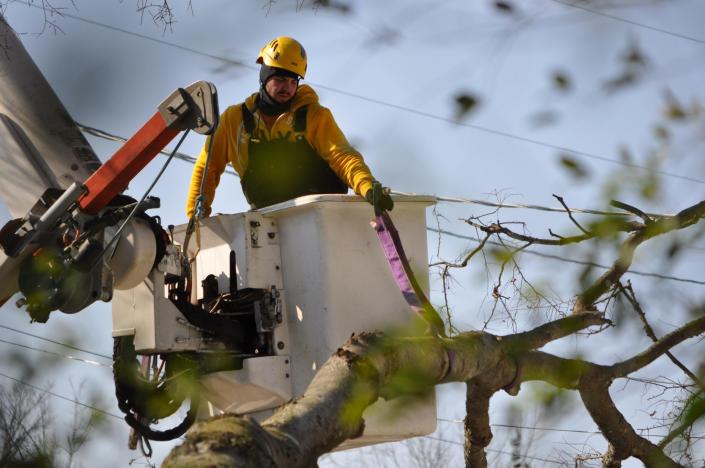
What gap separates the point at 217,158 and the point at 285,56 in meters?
Answer: 0.67

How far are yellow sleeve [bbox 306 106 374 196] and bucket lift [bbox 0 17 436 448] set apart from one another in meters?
0.21

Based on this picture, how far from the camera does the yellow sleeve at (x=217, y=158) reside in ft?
23.3

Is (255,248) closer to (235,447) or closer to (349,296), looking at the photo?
(349,296)

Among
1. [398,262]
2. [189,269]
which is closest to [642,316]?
[398,262]

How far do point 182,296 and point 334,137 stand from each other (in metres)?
1.17

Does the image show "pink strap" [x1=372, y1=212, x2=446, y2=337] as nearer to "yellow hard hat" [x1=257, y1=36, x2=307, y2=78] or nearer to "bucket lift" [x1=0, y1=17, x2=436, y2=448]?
"bucket lift" [x1=0, y1=17, x2=436, y2=448]

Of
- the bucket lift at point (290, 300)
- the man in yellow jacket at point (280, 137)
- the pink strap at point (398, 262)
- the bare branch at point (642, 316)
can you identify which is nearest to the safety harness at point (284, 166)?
the man in yellow jacket at point (280, 137)

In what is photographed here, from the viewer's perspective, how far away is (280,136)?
7043 mm

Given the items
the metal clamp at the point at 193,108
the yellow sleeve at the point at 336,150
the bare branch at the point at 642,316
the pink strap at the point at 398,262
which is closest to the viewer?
the bare branch at the point at 642,316

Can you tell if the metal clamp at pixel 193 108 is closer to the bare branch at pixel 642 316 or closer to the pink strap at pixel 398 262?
the pink strap at pixel 398 262

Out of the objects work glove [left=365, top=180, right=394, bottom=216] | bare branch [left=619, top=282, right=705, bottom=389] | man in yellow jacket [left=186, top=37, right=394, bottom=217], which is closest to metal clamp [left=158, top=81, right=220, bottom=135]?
man in yellow jacket [left=186, top=37, right=394, bottom=217]

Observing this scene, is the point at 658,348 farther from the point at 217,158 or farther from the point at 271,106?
the point at 217,158

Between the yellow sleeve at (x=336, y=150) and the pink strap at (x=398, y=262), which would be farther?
the yellow sleeve at (x=336, y=150)

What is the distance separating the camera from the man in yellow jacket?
276 inches
